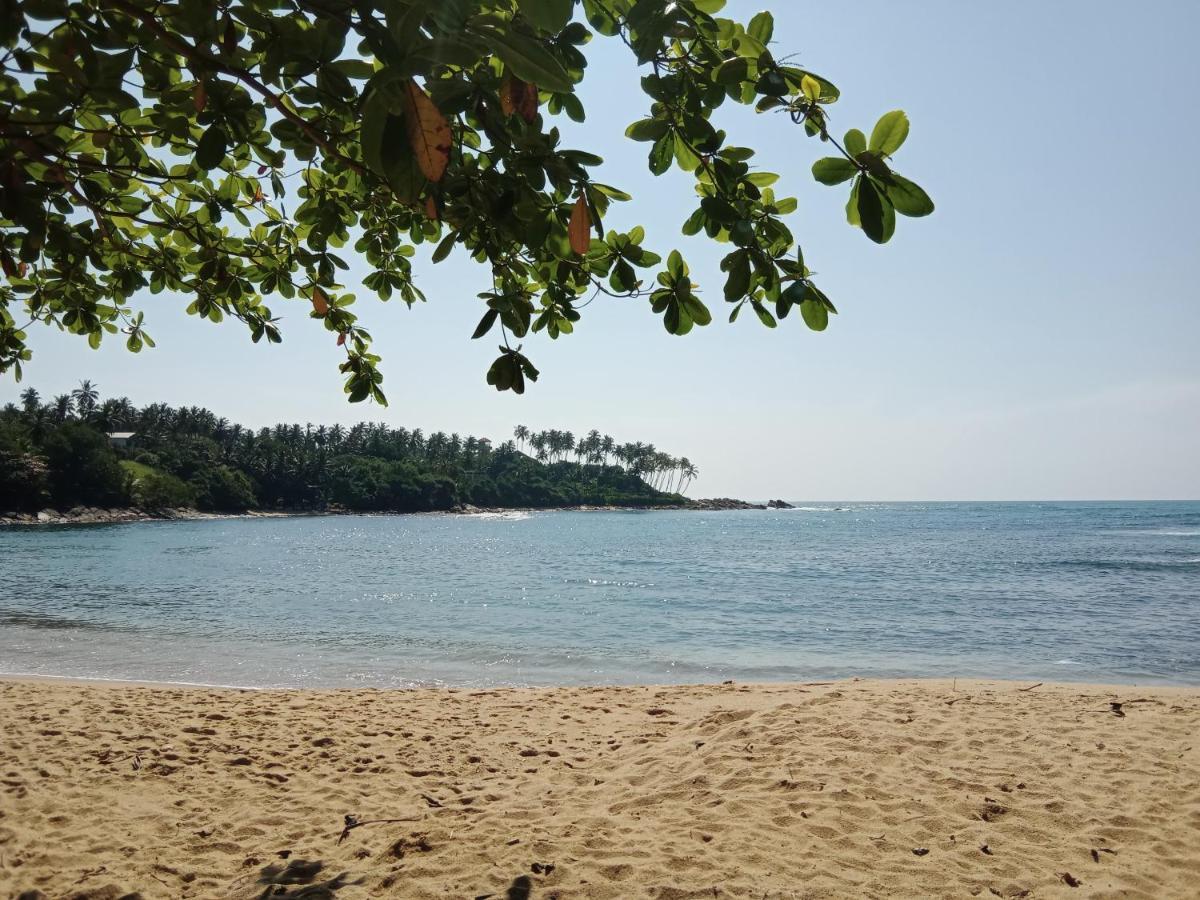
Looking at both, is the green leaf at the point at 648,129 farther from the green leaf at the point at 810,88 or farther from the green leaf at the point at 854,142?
the green leaf at the point at 854,142

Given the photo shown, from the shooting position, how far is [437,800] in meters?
4.77

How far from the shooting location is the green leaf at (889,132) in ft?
4.33

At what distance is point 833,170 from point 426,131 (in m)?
0.78

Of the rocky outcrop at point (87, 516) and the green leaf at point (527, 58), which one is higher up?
the green leaf at point (527, 58)

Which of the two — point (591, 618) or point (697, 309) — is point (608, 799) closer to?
point (697, 309)

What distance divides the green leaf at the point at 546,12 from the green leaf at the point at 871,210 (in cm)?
69

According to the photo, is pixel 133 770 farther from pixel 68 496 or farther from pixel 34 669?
pixel 68 496

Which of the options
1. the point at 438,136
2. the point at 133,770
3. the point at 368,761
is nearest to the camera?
the point at 438,136

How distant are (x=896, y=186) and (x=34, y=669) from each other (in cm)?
1384

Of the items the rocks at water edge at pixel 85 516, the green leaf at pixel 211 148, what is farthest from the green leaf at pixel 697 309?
the rocks at water edge at pixel 85 516

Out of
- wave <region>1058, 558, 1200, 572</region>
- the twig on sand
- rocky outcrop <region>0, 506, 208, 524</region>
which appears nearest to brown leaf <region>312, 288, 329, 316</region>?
the twig on sand

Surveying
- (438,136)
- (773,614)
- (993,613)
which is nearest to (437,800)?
(438,136)

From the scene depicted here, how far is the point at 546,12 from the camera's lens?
0.93 meters

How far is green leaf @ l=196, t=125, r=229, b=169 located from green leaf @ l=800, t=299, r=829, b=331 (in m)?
1.50
